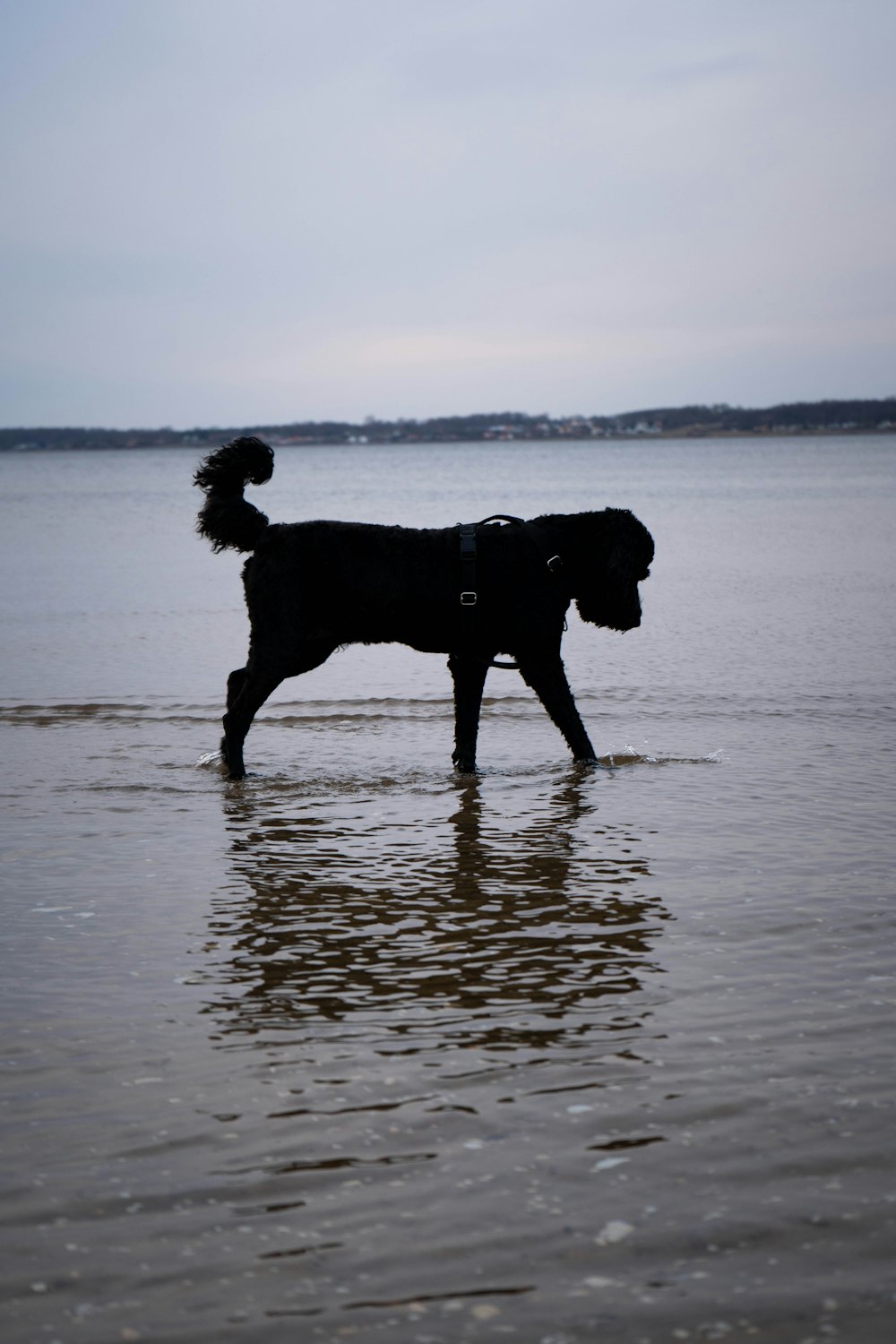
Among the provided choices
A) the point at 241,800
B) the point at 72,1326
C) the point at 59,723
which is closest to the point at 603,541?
the point at 241,800

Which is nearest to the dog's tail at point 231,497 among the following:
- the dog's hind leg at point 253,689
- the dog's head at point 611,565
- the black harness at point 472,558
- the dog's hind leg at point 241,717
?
the dog's hind leg at point 253,689

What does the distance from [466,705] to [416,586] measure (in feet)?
2.68

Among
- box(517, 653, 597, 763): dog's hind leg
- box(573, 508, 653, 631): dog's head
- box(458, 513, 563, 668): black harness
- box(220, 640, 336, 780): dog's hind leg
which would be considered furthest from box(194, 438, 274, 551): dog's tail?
box(573, 508, 653, 631): dog's head

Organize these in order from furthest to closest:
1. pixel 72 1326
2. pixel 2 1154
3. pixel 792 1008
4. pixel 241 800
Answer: pixel 241 800, pixel 792 1008, pixel 2 1154, pixel 72 1326

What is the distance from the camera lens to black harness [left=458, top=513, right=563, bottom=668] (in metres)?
7.92

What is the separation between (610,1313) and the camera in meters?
2.64

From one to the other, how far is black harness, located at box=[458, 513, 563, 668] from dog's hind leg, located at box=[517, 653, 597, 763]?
12 centimetres

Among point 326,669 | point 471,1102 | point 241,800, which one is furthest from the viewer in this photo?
point 326,669

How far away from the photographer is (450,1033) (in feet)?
13.0

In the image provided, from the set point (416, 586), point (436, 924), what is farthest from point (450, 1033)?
point (416, 586)

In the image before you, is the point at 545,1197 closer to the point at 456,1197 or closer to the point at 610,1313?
the point at 456,1197

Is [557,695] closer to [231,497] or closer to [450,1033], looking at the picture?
[231,497]

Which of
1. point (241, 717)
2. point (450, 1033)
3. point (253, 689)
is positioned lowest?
point (450, 1033)

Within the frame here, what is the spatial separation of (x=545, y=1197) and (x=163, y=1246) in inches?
32.7
